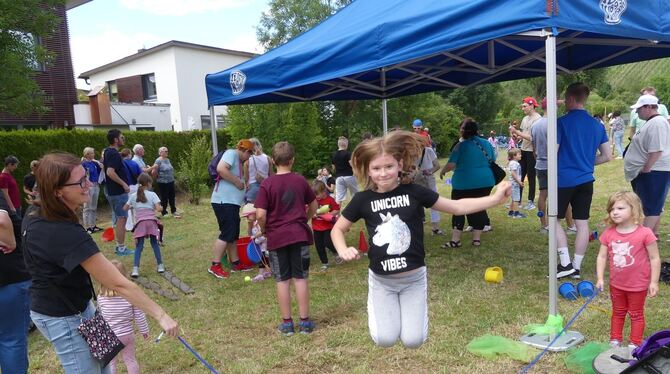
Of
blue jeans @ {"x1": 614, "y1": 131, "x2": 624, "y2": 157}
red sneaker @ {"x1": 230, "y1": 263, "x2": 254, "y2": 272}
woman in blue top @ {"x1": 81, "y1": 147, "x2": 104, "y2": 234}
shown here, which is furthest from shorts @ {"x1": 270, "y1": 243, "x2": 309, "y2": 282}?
blue jeans @ {"x1": 614, "y1": 131, "x2": 624, "y2": 157}

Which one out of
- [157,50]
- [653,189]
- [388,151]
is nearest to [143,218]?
[388,151]

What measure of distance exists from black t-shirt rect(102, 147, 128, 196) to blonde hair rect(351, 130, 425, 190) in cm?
604

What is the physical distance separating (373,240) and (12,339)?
7.58ft

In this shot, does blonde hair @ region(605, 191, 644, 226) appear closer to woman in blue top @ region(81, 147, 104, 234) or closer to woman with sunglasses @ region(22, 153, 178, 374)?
woman with sunglasses @ region(22, 153, 178, 374)

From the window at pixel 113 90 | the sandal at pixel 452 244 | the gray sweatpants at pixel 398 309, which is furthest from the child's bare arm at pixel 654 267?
the window at pixel 113 90

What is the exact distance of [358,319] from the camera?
443cm

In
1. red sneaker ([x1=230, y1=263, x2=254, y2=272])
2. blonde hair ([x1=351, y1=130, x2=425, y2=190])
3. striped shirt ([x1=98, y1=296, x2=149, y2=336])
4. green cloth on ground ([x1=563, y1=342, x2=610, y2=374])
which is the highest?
blonde hair ([x1=351, y1=130, x2=425, y2=190])

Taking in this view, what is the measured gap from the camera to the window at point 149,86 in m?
26.5

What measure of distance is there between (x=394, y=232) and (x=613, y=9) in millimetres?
2847

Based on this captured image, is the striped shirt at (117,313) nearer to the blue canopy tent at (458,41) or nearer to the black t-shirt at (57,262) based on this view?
the black t-shirt at (57,262)

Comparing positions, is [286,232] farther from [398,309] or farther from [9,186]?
[9,186]

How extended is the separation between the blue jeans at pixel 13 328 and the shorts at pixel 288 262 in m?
1.90

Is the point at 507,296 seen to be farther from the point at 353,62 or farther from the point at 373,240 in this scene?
the point at 353,62

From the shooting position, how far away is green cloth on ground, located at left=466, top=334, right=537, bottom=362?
136 inches
